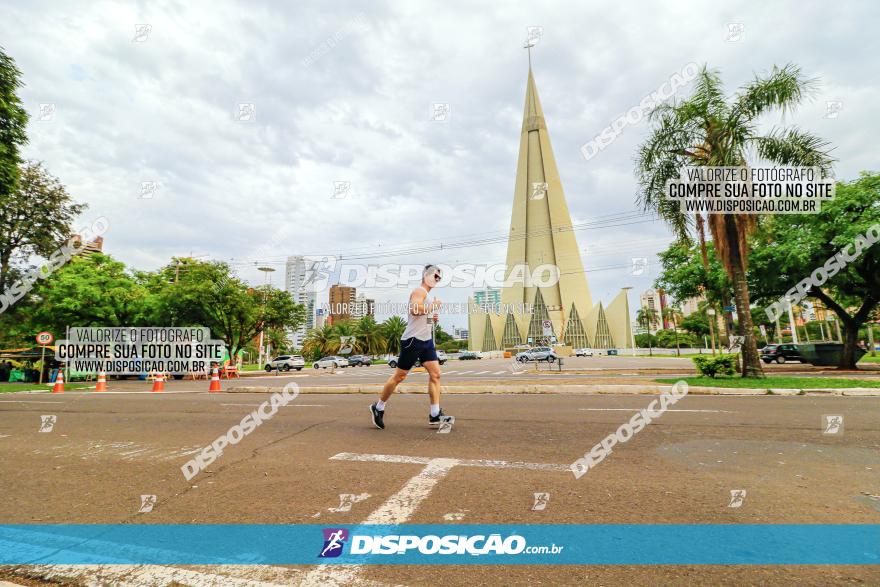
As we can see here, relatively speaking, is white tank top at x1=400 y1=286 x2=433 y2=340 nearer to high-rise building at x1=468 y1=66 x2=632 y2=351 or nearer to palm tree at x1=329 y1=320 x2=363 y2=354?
palm tree at x1=329 y1=320 x2=363 y2=354

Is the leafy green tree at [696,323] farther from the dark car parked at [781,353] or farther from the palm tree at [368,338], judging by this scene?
the palm tree at [368,338]

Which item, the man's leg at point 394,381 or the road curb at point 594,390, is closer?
the man's leg at point 394,381

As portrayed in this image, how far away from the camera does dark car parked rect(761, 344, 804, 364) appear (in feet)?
96.6

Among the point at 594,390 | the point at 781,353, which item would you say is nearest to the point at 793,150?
the point at 594,390

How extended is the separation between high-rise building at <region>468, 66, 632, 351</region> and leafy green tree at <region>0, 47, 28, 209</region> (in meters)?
83.8

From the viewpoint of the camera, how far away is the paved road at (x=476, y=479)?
207 centimetres

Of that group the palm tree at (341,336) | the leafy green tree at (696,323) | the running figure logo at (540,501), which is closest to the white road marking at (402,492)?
the running figure logo at (540,501)

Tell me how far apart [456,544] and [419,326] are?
10.9ft

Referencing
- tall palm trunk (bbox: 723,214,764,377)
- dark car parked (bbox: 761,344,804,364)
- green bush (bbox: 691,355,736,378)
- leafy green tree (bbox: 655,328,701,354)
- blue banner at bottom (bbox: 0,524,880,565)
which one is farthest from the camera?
leafy green tree (bbox: 655,328,701,354)

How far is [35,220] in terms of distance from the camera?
79.3ft

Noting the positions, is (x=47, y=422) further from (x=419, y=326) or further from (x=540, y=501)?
(x=540, y=501)

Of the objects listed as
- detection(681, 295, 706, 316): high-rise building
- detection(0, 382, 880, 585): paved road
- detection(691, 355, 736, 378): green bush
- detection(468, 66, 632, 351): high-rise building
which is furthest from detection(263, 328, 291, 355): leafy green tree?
detection(468, 66, 632, 351): high-rise building

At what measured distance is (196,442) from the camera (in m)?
5.13

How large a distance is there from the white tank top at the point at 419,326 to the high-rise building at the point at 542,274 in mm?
86525
